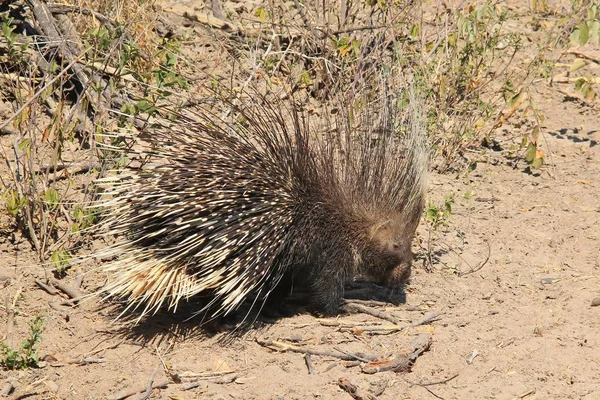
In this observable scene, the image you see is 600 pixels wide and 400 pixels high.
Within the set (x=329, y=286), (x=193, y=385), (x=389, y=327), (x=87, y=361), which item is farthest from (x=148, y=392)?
(x=389, y=327)

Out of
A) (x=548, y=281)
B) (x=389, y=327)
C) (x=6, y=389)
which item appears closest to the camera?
(x=6, y=389)

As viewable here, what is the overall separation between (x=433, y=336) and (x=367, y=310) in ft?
1.48

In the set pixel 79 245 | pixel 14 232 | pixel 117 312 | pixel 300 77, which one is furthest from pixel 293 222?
pixel 300 77

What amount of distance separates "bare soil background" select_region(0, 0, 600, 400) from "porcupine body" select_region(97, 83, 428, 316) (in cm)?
25

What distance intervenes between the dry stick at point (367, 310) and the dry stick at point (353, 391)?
761mm

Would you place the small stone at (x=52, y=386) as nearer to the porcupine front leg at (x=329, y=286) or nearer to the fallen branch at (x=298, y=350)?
the fallen branch at (x=298, y=350)

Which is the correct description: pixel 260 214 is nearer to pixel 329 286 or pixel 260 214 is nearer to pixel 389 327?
pixel 329 286

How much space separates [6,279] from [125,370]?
1.05 m

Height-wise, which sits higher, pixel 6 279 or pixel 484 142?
pixel 484 142

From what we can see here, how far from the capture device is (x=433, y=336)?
4520mm

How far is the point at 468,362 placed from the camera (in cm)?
425

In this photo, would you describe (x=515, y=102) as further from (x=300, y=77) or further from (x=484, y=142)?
(x=300, y=77)

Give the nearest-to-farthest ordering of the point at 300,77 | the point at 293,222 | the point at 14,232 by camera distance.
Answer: the point at 293,222 < the point at 14,232 < the point at 300,77

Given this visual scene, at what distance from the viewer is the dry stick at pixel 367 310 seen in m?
4.71
